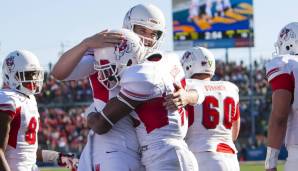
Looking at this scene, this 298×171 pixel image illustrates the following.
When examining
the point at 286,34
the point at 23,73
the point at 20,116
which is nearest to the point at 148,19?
the point at 286,34

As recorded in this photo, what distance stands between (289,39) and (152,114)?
1.55 metres

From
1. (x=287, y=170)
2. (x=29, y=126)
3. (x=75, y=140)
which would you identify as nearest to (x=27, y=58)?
(x=29, y=126)

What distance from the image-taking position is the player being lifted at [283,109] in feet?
16.9

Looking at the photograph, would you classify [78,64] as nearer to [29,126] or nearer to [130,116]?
[130,116]

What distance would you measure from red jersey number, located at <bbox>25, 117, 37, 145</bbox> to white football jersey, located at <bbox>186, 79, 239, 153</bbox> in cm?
145

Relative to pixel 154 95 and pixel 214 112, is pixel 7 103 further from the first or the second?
pixel 214 112

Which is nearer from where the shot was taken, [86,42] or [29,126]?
[86,42]

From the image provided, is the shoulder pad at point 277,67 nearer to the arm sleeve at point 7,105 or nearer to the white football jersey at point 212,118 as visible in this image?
the white football jersey at point 212,118

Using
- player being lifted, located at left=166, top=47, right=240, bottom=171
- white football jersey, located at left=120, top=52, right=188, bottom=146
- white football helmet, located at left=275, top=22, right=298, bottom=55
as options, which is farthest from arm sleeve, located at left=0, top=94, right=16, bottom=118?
white football helmet, located at left=275, top=22, right=298, bottom=55

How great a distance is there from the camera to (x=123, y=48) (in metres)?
4.47

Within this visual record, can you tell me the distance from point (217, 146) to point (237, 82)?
21667mm

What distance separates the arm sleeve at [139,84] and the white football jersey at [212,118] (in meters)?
2.09

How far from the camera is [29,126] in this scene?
571 centimetres

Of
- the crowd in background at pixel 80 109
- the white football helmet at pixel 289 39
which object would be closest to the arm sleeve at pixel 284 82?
the white football helmet at pixel 289 39
